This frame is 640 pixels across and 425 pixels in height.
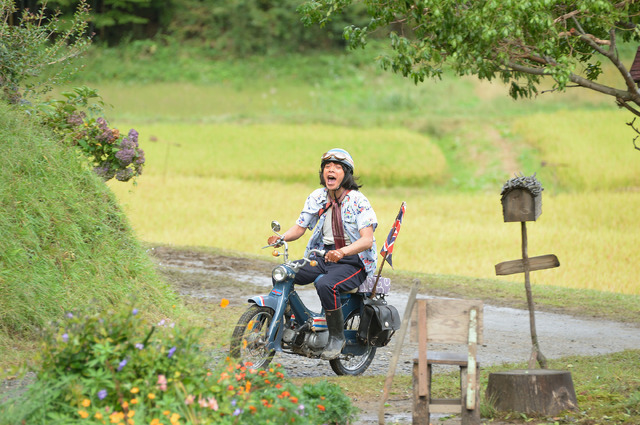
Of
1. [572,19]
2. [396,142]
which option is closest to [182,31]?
[396,142]

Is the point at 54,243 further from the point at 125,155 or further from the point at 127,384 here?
the point at 127,384

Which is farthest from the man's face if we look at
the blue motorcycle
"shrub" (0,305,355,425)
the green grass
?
"shrub" (0,305,355,425)

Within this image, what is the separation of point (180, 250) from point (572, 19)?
7.96 meters

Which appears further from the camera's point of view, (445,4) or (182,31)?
(182,31)

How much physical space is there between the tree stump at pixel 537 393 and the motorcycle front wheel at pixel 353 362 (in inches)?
72.9

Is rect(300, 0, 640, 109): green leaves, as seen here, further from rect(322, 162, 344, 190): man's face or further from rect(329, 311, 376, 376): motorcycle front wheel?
rect(329, 311, 376, 376): motorcycle front wheel

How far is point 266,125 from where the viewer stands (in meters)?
28.0

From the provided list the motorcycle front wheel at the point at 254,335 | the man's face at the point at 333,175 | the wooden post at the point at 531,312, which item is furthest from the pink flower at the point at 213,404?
the wooden post at the point at 531,312

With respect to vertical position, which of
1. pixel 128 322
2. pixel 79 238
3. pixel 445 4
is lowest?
pixel 128 322

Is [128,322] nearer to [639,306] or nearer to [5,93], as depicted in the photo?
[5,93]

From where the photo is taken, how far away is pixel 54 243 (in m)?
7.96

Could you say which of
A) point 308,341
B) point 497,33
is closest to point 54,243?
point 308,341

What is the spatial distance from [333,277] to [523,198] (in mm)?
1680

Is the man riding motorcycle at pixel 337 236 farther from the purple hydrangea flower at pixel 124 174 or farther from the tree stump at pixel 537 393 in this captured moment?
the purple hydrangea flower at pixel 124 174
